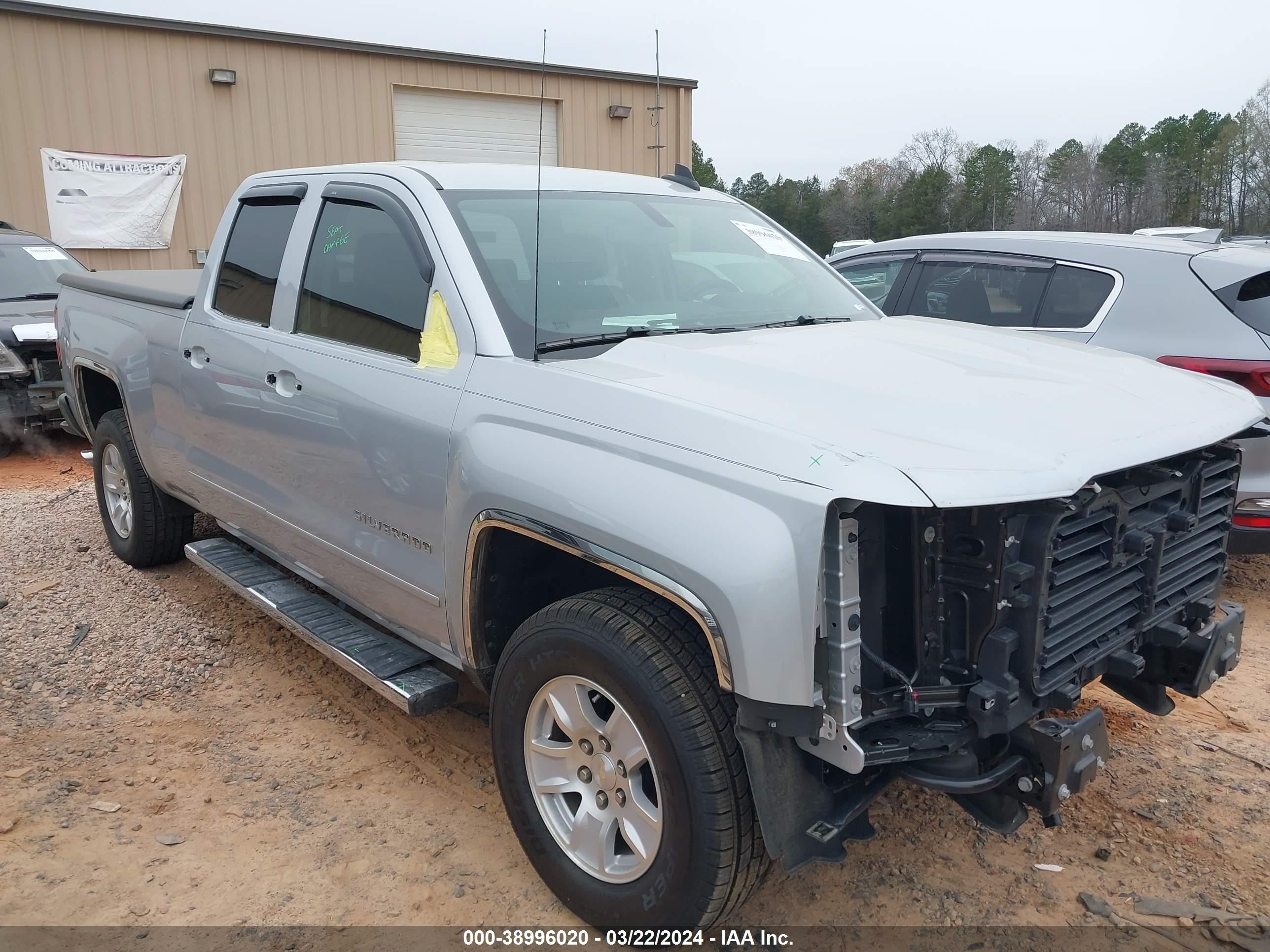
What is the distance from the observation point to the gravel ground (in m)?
2.81

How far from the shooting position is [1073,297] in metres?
5.32

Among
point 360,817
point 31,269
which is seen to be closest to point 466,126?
point 31,269

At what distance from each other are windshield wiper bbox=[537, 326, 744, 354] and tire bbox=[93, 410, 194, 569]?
126 inches

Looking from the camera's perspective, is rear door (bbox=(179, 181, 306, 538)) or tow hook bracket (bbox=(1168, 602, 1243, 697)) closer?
tow hook bracket (bbox=(1168, 602, 1243, 697))

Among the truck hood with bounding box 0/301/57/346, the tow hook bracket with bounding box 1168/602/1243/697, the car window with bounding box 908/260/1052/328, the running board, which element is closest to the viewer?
the tow hook bracket with bounding box 1168/602/1243/697

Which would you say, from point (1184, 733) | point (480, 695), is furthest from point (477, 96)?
point (1184, 733)

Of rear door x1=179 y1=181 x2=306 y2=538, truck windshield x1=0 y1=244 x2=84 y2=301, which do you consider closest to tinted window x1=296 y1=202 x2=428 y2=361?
rear door x1=179 y1=181 x2=306 y2=538

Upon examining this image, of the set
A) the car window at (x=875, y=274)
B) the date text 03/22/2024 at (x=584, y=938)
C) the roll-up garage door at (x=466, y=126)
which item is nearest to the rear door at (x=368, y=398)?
the date text 03/22/2024 at (x=584, y=938)

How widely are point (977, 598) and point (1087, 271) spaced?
382cm

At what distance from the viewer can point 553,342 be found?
2.88m

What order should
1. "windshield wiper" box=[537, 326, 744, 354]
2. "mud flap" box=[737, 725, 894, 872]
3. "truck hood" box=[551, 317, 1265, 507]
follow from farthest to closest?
"windshield wiper" box=[537, 326, 744, 354], "mud flap" box=[737, 725, 894, 872], "truck hood" box=[551, 317, 1265, 507]

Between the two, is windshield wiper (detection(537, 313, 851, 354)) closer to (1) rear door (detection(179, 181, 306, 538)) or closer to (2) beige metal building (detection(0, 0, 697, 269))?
(1) rear door (detection(179, 181, 306, 538))

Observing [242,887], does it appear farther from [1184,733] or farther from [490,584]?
[1184,733]

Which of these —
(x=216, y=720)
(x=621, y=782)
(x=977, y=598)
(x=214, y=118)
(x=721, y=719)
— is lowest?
(x=216, y=720)
